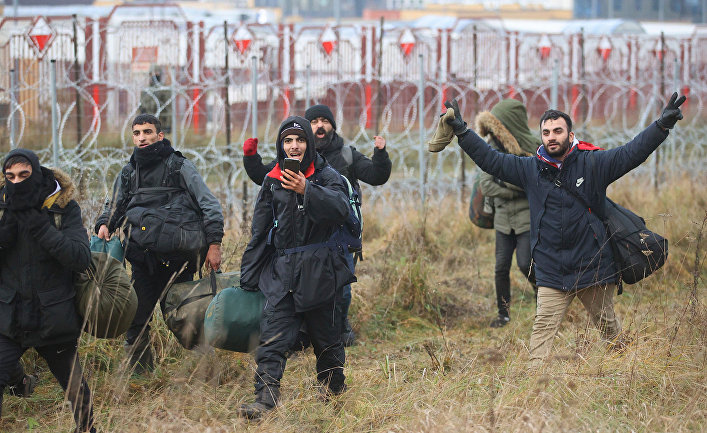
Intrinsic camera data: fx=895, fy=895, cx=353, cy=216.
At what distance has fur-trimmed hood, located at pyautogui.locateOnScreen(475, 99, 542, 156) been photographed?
20.9 feet

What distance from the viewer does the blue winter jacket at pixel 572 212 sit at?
4.78 m

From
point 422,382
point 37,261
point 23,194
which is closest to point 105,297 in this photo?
point 37,261

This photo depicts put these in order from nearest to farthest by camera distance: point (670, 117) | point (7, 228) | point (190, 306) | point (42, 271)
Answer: point (7, 228) < point (42, 271) < point (670, 117) < point (190, 306)

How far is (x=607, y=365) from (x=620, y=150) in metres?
1.13

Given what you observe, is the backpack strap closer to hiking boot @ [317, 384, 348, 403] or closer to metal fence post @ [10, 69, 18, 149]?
hiking boot @ [317, 384, 348, 403]

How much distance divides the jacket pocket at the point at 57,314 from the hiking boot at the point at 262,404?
2.90ft

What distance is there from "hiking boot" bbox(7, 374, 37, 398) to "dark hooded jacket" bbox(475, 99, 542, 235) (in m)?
3.41

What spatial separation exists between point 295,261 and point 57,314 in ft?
3.66

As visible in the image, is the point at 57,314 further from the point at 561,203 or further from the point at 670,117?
the point at 670,117

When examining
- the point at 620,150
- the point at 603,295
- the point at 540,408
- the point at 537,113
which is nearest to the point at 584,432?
the point at 540,408

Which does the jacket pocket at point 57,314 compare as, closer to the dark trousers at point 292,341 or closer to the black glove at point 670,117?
the dark trousers at point 292,341

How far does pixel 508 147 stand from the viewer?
20.8 feet

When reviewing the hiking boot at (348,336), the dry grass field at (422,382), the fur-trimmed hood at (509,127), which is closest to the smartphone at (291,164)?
the dry grass field at (422,382)

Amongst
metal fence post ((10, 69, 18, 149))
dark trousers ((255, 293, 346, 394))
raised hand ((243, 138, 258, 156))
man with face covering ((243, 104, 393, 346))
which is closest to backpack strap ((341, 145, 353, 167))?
man with face covering ((243, 104, 393, 346))
